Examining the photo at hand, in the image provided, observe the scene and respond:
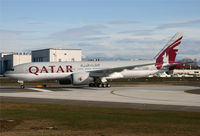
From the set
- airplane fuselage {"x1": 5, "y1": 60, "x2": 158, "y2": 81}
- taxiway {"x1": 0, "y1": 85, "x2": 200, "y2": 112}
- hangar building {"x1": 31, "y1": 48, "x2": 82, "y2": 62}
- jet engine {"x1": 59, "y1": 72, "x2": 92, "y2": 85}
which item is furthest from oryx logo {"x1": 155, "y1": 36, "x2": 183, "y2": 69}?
hangar building {"x1": 31, "y1": 48, "x2": 82, "y2": 62}

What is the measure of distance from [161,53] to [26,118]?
39.3m

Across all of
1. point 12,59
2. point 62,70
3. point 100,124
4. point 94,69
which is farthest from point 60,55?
point 100,124

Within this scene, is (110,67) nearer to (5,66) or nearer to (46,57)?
(46,57)

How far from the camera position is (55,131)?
41.4 feet

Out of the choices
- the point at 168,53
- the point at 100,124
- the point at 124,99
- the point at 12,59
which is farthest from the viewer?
the point at 12,59

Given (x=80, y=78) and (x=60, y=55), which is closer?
(x=80, y=78)

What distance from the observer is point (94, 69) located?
163 feet

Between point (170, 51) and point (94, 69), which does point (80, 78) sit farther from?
point (170, 51)

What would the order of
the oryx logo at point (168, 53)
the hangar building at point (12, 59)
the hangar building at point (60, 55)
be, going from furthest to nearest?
the hangar building at point (12, 59), the hangar building at point (60, 55), the oryx logo at point (168, 53)

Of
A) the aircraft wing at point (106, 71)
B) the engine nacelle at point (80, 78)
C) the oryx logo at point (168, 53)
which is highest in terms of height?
the oryx logo at point (168, 53)

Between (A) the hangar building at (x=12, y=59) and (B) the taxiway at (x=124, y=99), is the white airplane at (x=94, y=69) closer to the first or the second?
(B) the taxiway at (x=124, y=99)

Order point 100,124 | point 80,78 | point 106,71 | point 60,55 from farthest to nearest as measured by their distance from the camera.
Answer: point 60,55, point 106,71, point 80,78, point 100,124

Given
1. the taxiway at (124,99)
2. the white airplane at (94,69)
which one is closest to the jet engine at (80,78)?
the white airplane at (94,69)

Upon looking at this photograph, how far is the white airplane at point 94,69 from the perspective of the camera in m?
46.6
